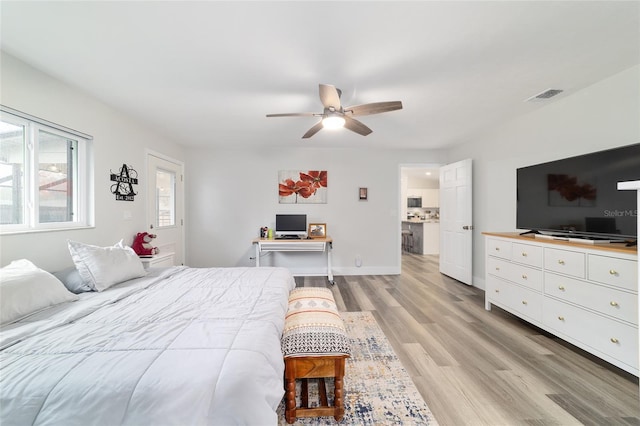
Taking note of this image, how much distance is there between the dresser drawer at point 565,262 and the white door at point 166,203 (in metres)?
4.66

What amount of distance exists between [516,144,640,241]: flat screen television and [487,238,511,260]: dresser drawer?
32cm

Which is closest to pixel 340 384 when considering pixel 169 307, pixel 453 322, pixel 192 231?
pixel 169 307

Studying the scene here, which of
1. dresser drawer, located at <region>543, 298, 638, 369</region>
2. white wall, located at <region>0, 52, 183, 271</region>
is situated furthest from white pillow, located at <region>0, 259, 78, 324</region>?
dresser drawer, located at <region>543, 298, 638, 369</region>

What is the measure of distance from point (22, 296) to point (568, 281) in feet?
12.7

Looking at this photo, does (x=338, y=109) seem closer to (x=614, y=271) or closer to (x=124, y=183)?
(x=614, y=271)

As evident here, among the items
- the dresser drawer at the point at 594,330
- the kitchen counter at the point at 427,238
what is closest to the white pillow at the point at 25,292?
the dresser drawer at the point at 594,330

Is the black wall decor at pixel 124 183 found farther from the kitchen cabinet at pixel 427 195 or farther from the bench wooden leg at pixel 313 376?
the kitchen cabinet at pixel 427 195

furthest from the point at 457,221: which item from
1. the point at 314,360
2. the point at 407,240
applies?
the point at 314,360

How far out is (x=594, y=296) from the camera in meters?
1.87

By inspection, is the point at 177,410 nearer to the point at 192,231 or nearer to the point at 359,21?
the point at 359,21

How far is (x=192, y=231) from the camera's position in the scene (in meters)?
4.60

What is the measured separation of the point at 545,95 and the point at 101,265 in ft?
14.4

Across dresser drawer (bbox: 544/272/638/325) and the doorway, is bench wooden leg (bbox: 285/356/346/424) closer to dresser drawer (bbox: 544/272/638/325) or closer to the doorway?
dresser drawer (bbox: 544/272/638/325)

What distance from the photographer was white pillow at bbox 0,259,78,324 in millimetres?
1345
